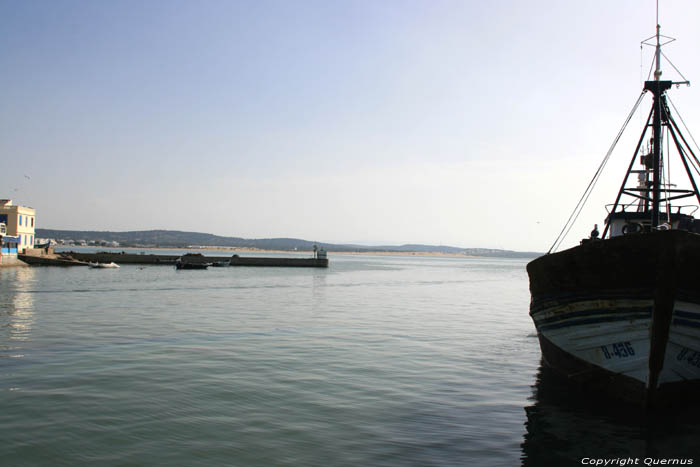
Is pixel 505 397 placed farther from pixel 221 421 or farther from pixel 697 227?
pixel 697 227

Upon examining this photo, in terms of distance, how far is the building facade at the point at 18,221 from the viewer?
7094 cm

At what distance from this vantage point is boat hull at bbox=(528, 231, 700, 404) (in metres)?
10.0

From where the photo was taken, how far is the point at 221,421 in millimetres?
9797

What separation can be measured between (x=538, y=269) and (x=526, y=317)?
17.3 meters

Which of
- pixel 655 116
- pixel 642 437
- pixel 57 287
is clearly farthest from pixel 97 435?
pixel 57 287

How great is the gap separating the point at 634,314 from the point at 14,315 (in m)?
26.1

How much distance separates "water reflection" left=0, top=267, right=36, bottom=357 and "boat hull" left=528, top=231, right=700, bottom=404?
51.7ft

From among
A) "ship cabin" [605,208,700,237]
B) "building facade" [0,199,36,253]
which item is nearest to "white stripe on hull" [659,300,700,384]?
"ship cabin" [605,208,700,237]

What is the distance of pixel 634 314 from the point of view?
1037cm

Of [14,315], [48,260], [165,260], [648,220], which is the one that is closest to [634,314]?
[648,220]

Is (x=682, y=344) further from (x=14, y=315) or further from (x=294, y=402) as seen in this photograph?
(x=14, y=315)

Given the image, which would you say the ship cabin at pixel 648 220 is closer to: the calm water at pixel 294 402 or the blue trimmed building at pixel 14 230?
the calm water at pixel 294 402

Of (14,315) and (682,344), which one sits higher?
(682,344)

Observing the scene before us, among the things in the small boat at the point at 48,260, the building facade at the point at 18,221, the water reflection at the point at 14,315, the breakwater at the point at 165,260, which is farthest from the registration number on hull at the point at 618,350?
the breakwater at the point at 165,260
